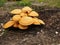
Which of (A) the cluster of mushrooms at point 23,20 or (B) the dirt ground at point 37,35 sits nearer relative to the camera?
(B) the dirt ground at point 37,35

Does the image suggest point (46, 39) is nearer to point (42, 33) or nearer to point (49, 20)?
point (42, 33)

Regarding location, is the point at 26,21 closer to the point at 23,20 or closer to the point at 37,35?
the point at 23,20

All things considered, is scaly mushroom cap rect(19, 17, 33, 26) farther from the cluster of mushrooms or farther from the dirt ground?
the dirt ground

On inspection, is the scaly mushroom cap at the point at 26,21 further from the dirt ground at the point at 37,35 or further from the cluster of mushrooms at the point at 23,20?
the dirt ground at the point at 37,35

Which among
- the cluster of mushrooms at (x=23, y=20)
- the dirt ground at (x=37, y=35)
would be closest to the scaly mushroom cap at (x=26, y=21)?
the cluster of mushrooms at (x=23, y=20)

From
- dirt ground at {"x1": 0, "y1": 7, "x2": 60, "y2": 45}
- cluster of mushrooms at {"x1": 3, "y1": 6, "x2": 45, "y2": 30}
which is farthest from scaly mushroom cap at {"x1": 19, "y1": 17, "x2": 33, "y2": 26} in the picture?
dirt ground at {"x1": 0, "y1": 7, "x2": 60, "y2": 45}

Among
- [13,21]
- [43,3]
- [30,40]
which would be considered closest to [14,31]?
[13,21]

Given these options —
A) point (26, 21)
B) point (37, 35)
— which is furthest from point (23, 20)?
point (37, 35)

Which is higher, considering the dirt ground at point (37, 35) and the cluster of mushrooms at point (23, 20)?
the cluster of mushrooms at point (23, 20)
